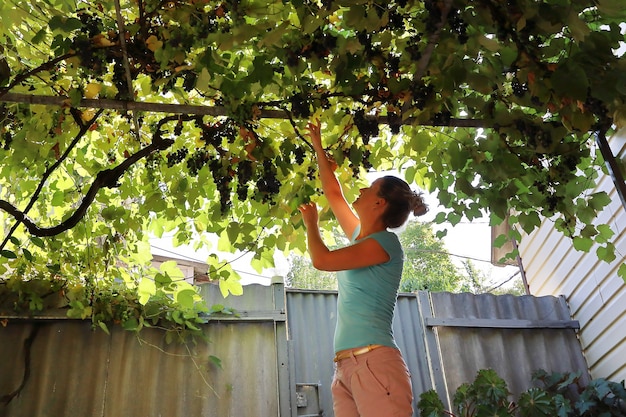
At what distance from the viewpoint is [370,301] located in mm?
1755

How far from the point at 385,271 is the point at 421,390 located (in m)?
1.87

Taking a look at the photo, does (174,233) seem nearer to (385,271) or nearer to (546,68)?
(385,271)

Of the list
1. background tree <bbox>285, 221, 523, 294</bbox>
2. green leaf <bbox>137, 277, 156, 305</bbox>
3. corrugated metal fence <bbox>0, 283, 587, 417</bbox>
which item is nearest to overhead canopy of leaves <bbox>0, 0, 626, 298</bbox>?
green leaf <bbox>137, 277, 156, 305</bbox>

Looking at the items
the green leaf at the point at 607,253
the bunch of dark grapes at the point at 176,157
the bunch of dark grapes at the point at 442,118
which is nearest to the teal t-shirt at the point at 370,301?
the bunch of dark grapes at the point at 442,118

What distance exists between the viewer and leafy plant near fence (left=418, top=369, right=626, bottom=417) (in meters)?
3.07

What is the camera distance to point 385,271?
180 cm

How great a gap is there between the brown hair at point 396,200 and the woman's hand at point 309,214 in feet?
0.90

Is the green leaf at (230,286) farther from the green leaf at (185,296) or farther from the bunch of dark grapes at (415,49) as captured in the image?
the bunch of dark grapes at (415,49)

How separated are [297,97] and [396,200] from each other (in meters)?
0.64

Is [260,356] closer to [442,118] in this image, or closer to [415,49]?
[442,118]

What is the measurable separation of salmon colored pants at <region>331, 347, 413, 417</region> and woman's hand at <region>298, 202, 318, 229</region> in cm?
51

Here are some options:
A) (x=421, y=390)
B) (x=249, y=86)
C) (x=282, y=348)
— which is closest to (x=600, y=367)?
(x=421, y=390)

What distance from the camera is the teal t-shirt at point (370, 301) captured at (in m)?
1.70

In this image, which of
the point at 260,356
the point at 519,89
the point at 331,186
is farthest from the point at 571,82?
the point at 260,356
